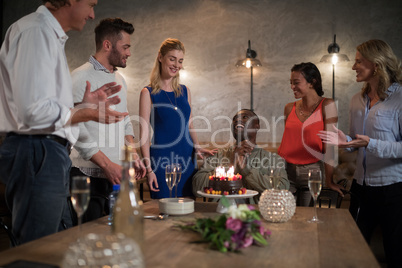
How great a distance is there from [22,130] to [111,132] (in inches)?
33.9

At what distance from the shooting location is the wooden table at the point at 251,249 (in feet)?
3.36

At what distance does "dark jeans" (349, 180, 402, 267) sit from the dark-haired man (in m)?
0.81

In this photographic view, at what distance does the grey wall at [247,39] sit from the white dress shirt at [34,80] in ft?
15.3

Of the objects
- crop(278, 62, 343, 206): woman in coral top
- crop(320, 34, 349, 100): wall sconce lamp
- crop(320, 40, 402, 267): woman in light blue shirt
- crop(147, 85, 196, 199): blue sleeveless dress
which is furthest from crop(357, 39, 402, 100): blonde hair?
crop(320, 34, 349, 100): wall sconce lamp

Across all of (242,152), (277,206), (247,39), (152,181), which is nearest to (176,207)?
(277,206)

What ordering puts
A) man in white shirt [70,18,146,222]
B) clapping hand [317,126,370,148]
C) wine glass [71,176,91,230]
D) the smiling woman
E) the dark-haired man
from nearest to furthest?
wine glass [71,176,91,230] → man in white shirt [70,18,146,222] → clapping hand [317,126,370,148] → the smiling woman → the dark-haired man

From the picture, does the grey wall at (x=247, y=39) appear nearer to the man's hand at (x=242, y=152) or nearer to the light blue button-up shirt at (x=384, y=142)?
the man's hand at (x=242, y=152)

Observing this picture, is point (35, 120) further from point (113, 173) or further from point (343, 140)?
point (343, 140)

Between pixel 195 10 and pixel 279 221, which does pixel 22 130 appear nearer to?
pixel 279 221

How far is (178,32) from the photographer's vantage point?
6344 mm

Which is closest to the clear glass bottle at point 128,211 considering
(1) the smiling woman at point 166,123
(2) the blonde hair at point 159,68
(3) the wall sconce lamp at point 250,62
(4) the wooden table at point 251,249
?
(4) the wooden table at point 251,249

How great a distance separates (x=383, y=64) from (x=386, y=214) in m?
0.92

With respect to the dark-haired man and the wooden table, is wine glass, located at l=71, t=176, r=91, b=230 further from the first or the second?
the dark-haired man

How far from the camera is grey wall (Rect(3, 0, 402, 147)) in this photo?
223 inches
